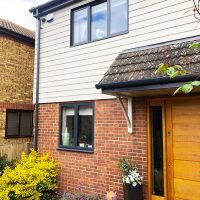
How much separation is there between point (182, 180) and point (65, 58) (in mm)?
5040

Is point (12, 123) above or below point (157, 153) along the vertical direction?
above

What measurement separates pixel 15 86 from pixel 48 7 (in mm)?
3934

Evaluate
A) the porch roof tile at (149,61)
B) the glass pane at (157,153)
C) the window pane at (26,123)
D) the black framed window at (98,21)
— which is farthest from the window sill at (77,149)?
the window pane at (26,123)

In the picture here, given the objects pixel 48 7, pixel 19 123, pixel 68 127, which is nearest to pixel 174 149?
pixel 68 127

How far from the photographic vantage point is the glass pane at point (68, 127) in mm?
7911

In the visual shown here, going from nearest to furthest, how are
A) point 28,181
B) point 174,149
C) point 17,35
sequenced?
point 174,149 → point 28,181 → point 17,35

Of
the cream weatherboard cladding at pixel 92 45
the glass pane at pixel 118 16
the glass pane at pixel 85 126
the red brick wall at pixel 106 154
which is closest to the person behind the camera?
the cream weatherboard cladding at pixel 92 45

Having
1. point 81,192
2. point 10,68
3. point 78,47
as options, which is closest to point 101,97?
point 78,47

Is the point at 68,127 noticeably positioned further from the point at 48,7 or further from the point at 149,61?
the point at 48,7

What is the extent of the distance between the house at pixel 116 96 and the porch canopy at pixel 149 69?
0.02 metres

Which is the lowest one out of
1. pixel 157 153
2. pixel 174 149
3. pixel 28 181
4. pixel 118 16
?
pixel 28 181

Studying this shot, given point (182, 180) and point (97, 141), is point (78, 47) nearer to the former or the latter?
point (97, 141)

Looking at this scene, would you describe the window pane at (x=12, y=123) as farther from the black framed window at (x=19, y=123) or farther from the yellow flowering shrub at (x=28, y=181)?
the yellow flowering shrub at (x=28, y=181)

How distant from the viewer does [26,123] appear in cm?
1159
